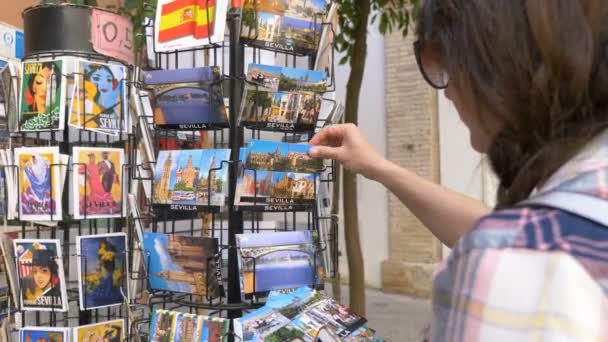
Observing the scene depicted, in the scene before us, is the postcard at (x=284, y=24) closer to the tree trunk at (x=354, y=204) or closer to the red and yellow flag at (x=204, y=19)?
the red and yellow flag at (x=204, y=19)

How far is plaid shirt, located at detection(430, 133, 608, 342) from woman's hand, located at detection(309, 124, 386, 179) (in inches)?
30.9

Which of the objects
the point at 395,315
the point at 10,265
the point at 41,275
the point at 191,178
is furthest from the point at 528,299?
the point at 395,315

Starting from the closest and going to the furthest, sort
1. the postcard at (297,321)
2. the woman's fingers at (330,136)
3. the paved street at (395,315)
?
the postcard at (297,321)
the woman's fingers at (330,136)
the paved street at (395,315)

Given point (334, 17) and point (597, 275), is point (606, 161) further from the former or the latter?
point (334, 17)

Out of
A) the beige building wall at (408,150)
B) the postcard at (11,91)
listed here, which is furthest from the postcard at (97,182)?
the beige building wall at (408,150)

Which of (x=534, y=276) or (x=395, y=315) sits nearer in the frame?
(x=534, y=276)

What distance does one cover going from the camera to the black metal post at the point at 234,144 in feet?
4.83

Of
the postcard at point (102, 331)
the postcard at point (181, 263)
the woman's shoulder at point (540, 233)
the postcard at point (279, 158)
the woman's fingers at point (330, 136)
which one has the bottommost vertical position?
the postcard at point (102, 331)

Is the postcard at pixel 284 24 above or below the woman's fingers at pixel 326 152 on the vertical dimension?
above

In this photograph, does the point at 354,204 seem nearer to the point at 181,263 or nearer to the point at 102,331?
the point at 102,331

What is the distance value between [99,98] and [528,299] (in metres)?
1.72

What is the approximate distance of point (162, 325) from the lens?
146 cm

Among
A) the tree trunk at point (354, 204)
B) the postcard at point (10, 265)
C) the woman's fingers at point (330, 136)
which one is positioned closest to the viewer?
the woman's fingers at point (330, 136)

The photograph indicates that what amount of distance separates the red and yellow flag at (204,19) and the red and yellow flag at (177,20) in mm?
16
